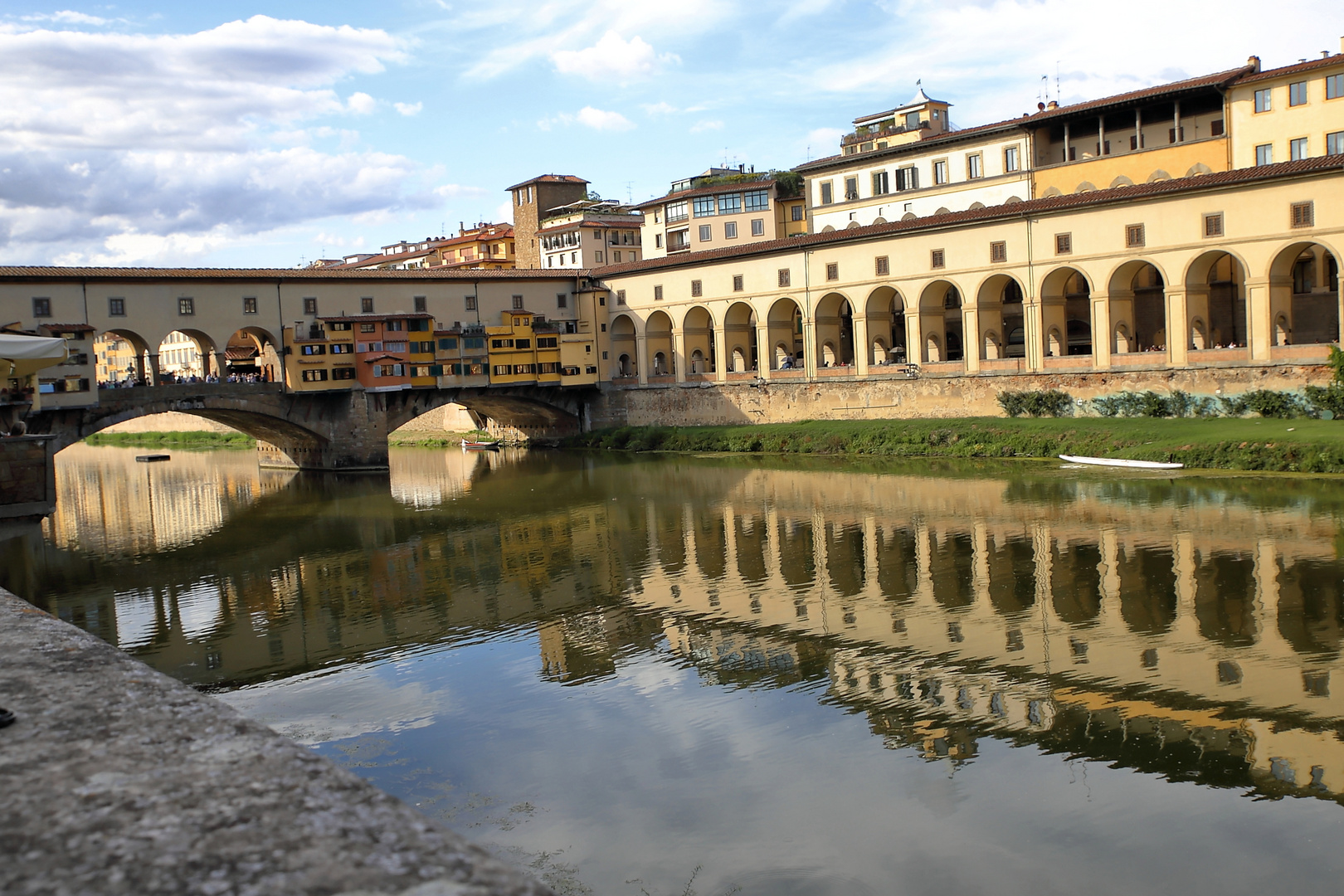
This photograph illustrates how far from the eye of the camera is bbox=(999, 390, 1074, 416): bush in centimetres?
3400

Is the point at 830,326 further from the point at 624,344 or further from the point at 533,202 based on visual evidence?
the point at 533,202

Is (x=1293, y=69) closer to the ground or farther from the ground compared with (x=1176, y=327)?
farther from the ground

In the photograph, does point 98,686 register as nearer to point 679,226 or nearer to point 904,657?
point 904,657

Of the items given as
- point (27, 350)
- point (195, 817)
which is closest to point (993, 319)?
point (27, 350)

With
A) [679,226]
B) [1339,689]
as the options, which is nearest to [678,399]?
[679,226]

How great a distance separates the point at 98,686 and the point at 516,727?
21.1 feet

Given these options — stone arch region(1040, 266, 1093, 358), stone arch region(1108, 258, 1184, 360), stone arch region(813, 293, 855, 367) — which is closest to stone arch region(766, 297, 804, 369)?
stone arch region(813, 293, 855, 367)

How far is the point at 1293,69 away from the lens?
3503 cm

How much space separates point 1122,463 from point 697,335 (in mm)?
22063

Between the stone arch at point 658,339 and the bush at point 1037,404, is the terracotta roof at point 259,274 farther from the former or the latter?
the bush at point 1037,404

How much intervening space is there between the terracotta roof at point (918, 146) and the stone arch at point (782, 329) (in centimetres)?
879

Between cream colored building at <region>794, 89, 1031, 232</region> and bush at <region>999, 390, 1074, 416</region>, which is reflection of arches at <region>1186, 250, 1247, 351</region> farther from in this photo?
cream colored building at <region>794, 89, 1031, 232</region>

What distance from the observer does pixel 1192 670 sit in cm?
1246

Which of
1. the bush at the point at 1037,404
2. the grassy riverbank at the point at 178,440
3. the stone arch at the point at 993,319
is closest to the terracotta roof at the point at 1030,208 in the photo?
the stone arch at the point at 993,319
